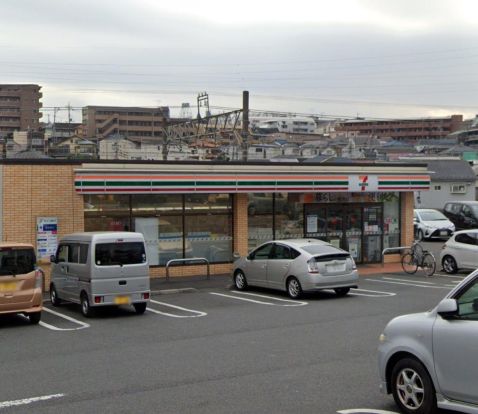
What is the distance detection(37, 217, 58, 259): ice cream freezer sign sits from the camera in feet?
61.2

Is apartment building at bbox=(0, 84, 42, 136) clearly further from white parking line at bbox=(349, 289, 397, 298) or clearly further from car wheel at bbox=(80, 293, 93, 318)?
car wheel at bbox=(80, 293, 93, 318)

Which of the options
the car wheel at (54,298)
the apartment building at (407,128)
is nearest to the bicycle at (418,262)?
the car wheel at (54,298)

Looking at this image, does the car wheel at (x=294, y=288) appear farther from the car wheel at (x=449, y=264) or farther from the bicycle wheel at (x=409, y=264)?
the car wheel at (x=449, y=264)

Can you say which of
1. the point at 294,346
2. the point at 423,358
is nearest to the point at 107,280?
the point at 294,346

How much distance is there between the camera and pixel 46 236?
1870 cm

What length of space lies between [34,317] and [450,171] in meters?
47.2

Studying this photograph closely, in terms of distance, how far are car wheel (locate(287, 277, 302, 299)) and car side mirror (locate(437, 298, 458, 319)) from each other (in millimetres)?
10369

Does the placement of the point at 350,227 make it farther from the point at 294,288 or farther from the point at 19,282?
the point at 19,282

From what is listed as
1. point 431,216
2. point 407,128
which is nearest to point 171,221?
point 431,216

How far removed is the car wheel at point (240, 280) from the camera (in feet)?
60.4

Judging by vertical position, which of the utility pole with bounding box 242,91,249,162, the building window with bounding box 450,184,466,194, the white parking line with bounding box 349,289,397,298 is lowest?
the white parking line with bounding box 349,289,397,298

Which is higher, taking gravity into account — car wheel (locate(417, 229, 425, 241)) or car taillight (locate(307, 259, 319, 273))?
car taillight (locate(307, 259, 319, 273))

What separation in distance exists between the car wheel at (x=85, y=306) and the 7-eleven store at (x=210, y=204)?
15.8 feet

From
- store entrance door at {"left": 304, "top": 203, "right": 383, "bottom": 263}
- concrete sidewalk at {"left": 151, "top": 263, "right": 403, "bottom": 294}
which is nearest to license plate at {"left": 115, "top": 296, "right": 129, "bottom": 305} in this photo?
concrete sidewalk at {"left": 151, "top": 263, "right": 403, "bottom": 294}
